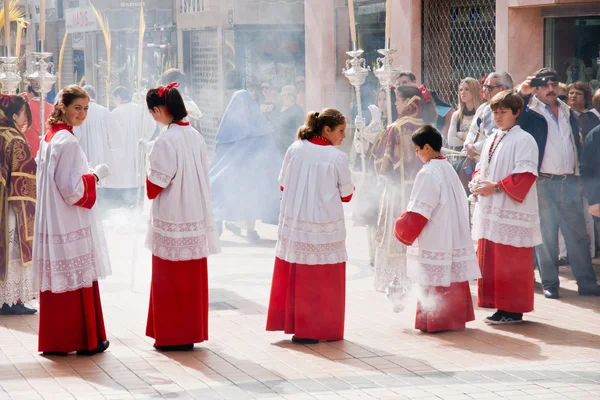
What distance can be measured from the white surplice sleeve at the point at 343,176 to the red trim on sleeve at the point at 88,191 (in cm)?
162

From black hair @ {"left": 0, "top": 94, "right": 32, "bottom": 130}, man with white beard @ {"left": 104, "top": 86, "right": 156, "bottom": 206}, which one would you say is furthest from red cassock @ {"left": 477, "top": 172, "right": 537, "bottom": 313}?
man with white beard @ {"left": 104, "top": 86, "right": 156, "bottom": 206}

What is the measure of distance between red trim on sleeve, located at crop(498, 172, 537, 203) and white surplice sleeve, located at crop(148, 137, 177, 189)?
8.12ft

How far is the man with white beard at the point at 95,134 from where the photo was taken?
44.9 feet

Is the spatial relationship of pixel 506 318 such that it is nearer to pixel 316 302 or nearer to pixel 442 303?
pixel 442 303

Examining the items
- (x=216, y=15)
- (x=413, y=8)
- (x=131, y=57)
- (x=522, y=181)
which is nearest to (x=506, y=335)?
(x=522, y=181)

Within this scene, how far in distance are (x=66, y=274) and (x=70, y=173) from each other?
655mm

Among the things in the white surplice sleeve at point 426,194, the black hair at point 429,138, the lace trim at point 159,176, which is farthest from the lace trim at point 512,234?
the lace trim at point 159,176

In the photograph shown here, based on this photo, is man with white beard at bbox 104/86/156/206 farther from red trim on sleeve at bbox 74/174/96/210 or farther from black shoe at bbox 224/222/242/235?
→ red trim on sleeve at bbox 74/174/96/210

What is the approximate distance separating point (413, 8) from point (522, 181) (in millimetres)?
7066

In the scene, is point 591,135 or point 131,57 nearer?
point 591,135

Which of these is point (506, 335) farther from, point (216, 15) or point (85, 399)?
point (216, 15)

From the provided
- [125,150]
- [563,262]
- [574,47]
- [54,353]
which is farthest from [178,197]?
[125,150]

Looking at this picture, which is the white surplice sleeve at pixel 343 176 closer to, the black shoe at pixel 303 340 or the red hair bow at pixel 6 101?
the black shoe at pixel 303 340

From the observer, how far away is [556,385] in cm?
624
